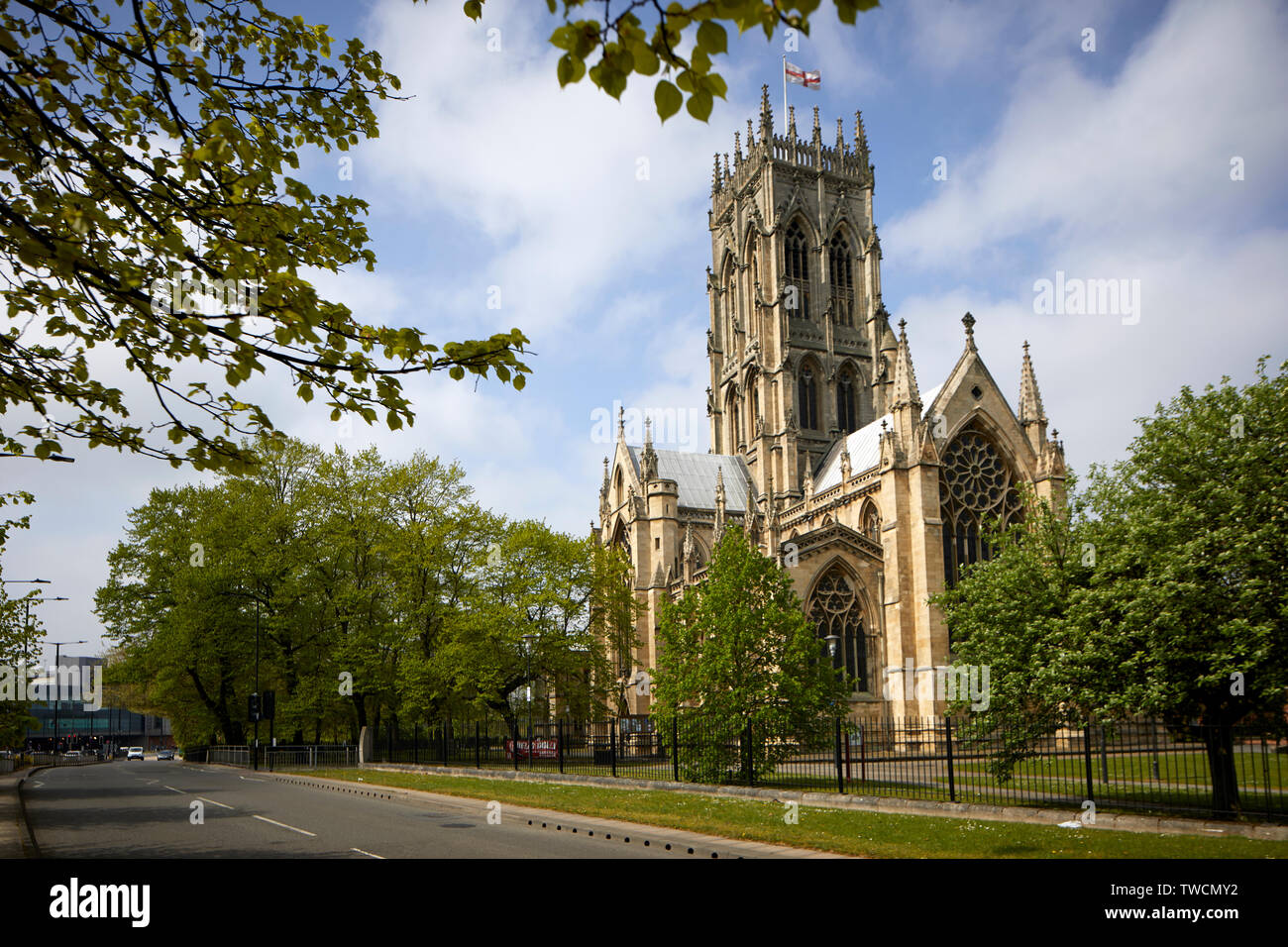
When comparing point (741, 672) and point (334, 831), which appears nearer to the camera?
point (334, 831)

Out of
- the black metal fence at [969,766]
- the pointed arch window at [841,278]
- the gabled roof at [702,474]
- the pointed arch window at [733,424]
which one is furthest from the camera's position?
the pointed arch window at [733,424]

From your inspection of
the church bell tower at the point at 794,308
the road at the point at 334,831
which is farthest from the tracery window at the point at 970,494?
the road at the point at 334,831

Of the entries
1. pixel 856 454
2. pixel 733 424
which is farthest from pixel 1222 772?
pixel 733 424

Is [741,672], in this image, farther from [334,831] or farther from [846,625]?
[846,625]

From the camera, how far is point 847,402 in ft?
205

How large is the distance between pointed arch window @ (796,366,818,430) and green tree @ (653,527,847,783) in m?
38.4

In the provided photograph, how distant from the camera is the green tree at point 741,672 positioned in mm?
21484

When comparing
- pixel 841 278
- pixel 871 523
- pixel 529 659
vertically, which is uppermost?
pixel 841 278

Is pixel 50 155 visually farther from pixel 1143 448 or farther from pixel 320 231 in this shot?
pixel 1143 448

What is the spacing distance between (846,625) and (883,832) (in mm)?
29122

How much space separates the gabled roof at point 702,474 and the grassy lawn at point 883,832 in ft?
130

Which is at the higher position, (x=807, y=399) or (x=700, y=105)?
(x=807, y=399)

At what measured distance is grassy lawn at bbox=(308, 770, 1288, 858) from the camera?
36.1 feet

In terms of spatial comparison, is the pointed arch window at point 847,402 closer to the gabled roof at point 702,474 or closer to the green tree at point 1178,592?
the gabled roof at point 702,474
